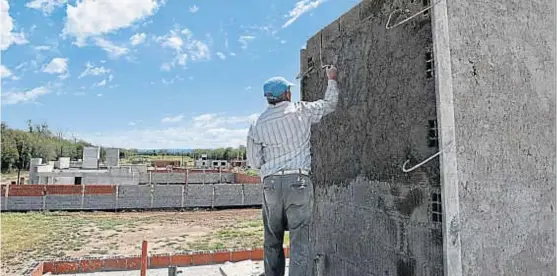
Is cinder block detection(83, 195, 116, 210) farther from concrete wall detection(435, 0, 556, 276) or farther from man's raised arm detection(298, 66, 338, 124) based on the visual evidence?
concrete wall detection(435, 0, 556, 276)

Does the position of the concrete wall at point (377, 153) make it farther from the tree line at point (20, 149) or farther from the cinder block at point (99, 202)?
the tree line at point (20, 149)

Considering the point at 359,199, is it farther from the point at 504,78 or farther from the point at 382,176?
the point at 504,78

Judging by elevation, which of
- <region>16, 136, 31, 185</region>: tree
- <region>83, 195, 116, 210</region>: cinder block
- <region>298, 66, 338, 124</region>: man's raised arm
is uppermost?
<region>16, 136, 31, 185</region>: tree

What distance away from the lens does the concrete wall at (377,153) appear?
69.8 inches

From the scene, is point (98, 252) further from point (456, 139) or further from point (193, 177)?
point (193, 177)

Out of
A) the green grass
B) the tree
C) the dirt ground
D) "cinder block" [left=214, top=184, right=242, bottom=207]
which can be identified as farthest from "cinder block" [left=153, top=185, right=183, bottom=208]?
the tree

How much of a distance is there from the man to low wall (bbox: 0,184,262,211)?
16.5 metres

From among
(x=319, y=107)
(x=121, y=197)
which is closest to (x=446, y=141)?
(x=319, y=107)

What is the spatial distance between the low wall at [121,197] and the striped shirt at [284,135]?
1660 cm

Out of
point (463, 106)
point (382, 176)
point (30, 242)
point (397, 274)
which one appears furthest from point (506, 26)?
point (30, 242)

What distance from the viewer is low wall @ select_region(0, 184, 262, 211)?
15789mm

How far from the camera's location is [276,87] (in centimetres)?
191

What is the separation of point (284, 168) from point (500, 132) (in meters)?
1.03

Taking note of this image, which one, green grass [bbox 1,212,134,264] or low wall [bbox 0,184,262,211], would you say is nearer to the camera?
green grass [bbox 1,212,134,264]
